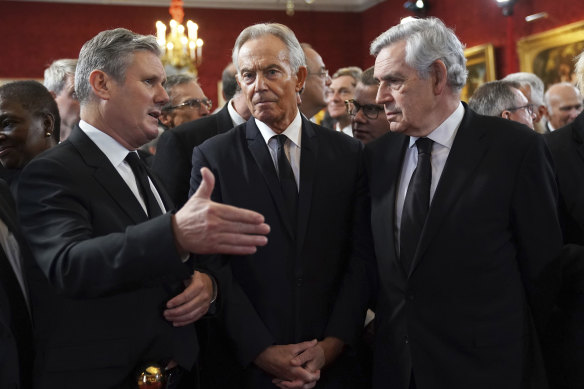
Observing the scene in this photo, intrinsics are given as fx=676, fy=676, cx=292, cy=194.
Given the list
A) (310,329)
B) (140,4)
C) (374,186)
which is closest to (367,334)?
(310,329)

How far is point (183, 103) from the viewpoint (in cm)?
458

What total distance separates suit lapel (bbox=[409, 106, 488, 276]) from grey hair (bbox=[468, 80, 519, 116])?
1.63 meters

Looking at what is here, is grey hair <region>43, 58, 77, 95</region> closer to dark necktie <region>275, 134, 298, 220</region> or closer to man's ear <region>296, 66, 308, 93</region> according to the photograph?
man's ear <region>296, 66, 308, 93</region>

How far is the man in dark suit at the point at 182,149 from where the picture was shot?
3.05 metres

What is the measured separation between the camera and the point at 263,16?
11711mm

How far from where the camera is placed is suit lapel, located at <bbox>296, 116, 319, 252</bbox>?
7.95ft

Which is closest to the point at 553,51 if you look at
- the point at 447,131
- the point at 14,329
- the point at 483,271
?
the point at 447,131

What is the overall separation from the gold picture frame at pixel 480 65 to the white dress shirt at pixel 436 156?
6698 mm

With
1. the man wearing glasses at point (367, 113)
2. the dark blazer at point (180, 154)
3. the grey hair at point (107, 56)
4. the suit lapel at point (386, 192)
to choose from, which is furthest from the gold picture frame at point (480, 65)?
the grey hair at point (107, 56)

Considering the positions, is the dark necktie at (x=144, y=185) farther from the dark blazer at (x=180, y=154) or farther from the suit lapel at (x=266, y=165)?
the dark blazer at (x=180, y=154)

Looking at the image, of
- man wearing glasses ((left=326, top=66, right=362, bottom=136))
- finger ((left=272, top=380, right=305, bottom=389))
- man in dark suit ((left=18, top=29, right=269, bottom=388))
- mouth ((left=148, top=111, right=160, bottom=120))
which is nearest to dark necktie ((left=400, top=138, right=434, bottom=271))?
finger ((left=272, top=380, right=305, bottom=389))

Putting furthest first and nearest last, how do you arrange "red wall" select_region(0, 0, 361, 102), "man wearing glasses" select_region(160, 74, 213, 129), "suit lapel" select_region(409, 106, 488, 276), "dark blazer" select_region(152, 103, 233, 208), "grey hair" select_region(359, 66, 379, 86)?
"red wall" select_region(0, 0, 361, 102), "man wearing glasses" select_region(160, 74, 213, 129), "grey hair" select_region(359, 66, 379, 86), "dark blazer" select_region(152, 103, 233, 208), "suit lapel" select_region(409, 106, 488, 276)

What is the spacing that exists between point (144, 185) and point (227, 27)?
972cm

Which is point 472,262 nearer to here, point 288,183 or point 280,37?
point 288,183
